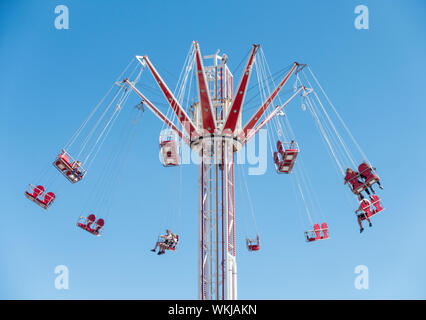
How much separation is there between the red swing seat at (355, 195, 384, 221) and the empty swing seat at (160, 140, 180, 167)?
10476 mm

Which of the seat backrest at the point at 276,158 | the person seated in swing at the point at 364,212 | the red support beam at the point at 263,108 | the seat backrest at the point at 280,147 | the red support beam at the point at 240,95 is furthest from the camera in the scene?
the red support beam at the point at 263,108

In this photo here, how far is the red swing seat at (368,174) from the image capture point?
31.7 metres

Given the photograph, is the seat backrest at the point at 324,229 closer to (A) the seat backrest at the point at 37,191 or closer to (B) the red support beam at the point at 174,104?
(B) the red support beam at the point at 174,104

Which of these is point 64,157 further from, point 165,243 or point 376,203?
point 376,203

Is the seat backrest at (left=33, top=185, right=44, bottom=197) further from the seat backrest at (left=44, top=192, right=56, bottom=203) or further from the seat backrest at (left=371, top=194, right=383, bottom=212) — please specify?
the seat backrest at (left=371, top=194, right=383, bottom=212)

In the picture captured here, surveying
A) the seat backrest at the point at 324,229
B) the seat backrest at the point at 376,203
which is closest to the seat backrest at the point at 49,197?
the seat backrest at the point at 324,229

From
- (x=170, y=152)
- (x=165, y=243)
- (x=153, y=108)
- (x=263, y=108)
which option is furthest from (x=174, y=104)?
(x=165, y=243)

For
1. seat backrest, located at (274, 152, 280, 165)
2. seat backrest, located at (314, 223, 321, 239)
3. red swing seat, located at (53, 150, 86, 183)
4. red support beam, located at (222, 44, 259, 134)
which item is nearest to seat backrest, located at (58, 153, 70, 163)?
red swing seat, located at (53, 150, 86, 183)

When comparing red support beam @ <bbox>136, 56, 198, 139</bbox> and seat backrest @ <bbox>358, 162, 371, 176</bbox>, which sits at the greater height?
red support beam @ <bbox>136, 56, 198, 139</bbox>

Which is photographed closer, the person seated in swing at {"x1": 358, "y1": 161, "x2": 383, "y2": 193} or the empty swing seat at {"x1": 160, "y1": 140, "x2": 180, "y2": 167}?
the person seated in swing at {"x1": 358, "y1": 161, "x2": 383, "y2": 193}

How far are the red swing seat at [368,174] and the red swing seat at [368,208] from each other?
0.85 m

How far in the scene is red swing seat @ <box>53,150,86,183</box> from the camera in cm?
3412

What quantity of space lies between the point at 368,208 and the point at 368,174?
178 cm
